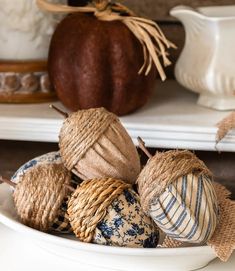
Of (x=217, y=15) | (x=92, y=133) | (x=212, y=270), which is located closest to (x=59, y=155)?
(x=92, y=133)

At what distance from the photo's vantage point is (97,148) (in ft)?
1.86

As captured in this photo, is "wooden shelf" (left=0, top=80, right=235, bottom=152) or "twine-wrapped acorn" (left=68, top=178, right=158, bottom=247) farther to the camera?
"wooden shelf" (left=0, top=80, right=235, bottom=152)

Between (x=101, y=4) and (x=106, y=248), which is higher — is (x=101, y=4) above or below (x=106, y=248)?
above

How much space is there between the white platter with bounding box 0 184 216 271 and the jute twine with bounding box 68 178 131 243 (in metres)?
0.01

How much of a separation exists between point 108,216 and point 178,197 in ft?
0.19

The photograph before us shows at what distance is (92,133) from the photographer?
1.86 ft

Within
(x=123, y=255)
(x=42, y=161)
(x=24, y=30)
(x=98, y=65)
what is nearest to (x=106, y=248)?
(x=123, y=255)

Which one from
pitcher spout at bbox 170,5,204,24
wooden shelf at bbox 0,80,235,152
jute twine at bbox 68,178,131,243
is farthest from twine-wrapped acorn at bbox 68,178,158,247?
pitcher spout at bbox 170,5,204,24

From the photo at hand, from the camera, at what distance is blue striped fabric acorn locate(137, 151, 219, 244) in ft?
1.71

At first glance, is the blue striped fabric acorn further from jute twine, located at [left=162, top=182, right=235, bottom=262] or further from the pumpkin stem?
the pumpkin stem

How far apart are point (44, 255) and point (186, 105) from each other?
0.96 feet

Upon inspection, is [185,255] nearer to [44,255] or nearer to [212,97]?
[44,255]

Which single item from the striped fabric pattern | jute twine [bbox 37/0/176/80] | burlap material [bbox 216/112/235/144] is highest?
jute twine [bbox 37/0/176/80]

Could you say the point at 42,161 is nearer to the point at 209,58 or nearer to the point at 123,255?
the point at 123,255
